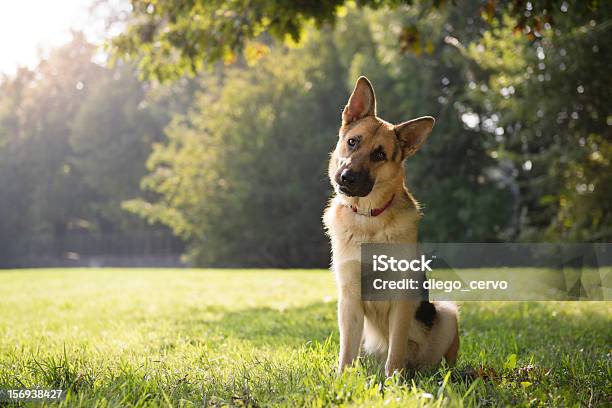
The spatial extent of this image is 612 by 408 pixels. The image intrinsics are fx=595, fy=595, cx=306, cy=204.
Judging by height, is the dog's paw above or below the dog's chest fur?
below

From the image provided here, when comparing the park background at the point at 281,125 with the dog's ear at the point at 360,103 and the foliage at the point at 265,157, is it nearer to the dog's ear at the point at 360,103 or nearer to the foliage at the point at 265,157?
the foliage at the point at 265,157

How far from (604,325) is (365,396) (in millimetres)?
4840

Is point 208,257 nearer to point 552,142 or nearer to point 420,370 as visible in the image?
point 552,142

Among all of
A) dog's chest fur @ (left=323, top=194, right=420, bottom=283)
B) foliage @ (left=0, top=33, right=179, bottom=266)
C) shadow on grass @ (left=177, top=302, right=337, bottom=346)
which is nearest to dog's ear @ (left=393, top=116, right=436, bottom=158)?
dog's chest fur @ (left=323, top=194, right=420, bottom=283)

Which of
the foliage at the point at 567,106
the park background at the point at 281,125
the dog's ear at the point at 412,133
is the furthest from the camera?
the foliage at the point at 567,106

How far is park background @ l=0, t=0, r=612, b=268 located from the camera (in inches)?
358

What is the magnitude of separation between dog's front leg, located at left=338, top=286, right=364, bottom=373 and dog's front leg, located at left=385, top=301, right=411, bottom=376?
0.76 ft

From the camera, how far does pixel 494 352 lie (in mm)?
4688

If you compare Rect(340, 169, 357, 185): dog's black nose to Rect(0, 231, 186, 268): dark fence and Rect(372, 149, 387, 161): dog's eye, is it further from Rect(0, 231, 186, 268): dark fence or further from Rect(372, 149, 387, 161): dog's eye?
Rect(0, 231, 186, 268): dark fence

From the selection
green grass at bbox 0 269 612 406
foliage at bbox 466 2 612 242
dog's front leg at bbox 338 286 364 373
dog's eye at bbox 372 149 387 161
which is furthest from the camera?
foliage at bbox 466 2 612 242

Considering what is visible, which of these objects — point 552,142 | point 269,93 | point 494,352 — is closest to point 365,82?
point 494,352

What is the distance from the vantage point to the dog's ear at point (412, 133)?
4.23 metres

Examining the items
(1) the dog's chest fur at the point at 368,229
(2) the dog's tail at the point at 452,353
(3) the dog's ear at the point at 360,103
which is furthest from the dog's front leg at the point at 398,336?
(3) the dog's ear at the point at 360,103

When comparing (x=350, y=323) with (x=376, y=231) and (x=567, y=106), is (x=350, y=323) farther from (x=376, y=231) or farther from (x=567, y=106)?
(x=567, y=106)
